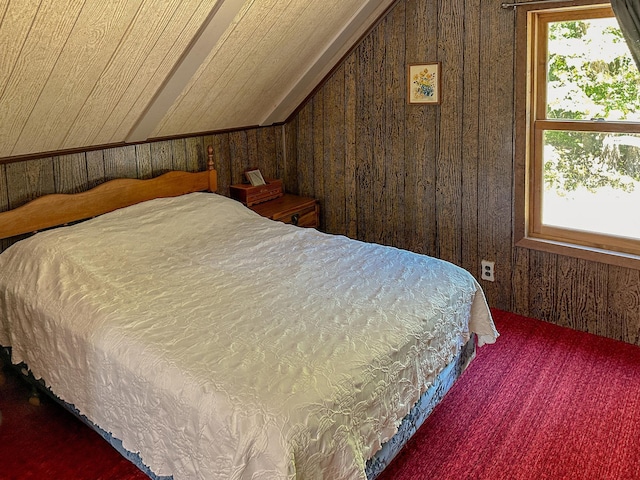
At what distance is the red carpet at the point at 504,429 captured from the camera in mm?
2182

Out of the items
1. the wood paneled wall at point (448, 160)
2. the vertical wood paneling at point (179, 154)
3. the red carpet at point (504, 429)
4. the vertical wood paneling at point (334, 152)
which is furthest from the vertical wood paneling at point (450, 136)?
the vertical wood paneling at point (179, 154)

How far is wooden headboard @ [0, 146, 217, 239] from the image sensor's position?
9.07ft

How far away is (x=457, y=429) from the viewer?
7.93 ft

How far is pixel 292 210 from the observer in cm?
390

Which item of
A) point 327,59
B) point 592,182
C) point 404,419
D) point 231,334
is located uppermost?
point 327,59

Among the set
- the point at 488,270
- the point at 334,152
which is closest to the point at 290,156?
the point at 334,152

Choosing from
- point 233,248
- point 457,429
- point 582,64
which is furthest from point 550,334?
point 233,248

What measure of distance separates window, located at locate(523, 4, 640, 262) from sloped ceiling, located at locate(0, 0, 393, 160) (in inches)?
43.0

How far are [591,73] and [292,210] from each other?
1.98 meters

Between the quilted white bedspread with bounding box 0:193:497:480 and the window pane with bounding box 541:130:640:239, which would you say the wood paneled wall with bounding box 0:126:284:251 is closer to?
the quilted white bedspread with bounding box 0:193:497:480

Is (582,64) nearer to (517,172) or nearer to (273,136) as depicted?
(517,172)

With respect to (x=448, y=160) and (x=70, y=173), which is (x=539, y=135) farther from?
(x=70, y=173)

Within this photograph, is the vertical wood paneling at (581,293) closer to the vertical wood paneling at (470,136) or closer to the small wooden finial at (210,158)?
the vertical wood paneling at (470,136)

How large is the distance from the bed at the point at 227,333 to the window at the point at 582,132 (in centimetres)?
101
